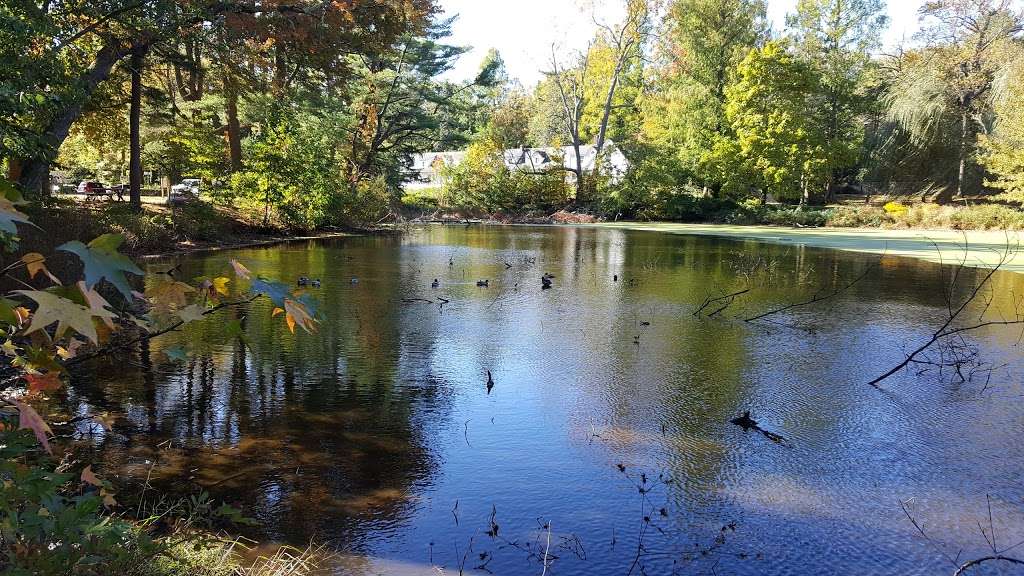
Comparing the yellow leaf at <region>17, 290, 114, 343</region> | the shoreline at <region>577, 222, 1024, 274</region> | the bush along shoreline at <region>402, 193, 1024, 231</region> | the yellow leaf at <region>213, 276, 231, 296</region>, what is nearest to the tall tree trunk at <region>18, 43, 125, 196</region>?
the yellow leaf at <region>213, 276, 231, 296</region>

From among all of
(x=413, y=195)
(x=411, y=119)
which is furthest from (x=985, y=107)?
(x=413, y=195)

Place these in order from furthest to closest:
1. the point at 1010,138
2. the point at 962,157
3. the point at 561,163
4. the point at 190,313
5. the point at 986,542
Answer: the point at 561,163 < the point at 962,157 < the point at 1010,138 < the point at 986,542 < the point at 190,313

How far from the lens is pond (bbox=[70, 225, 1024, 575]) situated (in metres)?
3.82

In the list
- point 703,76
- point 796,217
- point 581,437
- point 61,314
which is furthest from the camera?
point 703,76

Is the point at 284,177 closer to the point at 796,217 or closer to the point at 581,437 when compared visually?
the point at 581,437

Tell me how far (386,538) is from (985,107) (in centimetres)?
4320

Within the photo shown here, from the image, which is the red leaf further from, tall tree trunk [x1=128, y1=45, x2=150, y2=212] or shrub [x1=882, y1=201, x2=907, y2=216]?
shrub [x1=882, y1=201, x2=907, y2=216]

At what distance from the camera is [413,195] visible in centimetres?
4834

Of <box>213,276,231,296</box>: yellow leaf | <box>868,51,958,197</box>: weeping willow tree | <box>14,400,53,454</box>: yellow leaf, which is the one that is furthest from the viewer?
<box>868,51,958,197</box>: weeping willow tree

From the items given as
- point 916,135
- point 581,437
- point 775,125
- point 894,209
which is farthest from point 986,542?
point 916,135

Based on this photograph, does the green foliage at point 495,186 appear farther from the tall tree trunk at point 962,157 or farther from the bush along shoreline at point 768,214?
the tall tree trunk at point 962,157

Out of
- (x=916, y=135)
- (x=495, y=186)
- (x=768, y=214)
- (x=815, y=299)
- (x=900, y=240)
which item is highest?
(x=916, y=135)

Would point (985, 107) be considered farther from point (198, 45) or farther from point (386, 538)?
point (386, 538)

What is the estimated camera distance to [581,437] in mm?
5355
